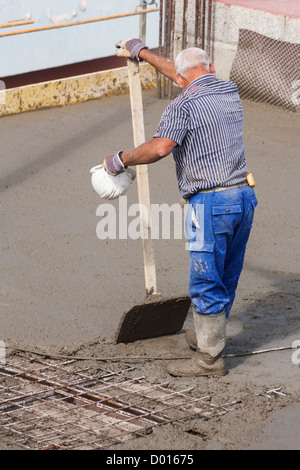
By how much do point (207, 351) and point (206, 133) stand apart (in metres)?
1.31

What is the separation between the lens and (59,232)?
24.4 feet

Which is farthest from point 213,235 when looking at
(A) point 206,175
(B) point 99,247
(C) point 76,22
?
(C) point 76,22

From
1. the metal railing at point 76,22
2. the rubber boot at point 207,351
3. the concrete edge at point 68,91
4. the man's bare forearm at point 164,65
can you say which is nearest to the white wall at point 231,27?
the metal railing at point 76,22

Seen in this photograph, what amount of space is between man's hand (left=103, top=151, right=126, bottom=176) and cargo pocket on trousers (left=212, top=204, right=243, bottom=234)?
2.01 feet

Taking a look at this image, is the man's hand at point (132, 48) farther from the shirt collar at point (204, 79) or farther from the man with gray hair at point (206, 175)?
the shirt collar at point (204, 79)

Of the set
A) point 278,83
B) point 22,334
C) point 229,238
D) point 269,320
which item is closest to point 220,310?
point 229,238

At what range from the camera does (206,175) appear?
4.99 m

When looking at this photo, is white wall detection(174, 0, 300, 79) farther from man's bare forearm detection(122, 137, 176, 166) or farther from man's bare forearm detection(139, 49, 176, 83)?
man's bare forearm detection(122, 137, 176, 166)

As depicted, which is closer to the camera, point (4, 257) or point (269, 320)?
point (269, 320)

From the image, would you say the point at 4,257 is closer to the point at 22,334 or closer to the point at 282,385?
the point at 22,334

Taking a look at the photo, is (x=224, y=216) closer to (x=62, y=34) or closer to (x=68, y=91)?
(x=68, y=91)

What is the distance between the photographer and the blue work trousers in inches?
197

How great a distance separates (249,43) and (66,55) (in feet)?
7.65

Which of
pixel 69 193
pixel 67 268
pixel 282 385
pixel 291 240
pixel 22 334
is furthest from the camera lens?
pixel 69 193
